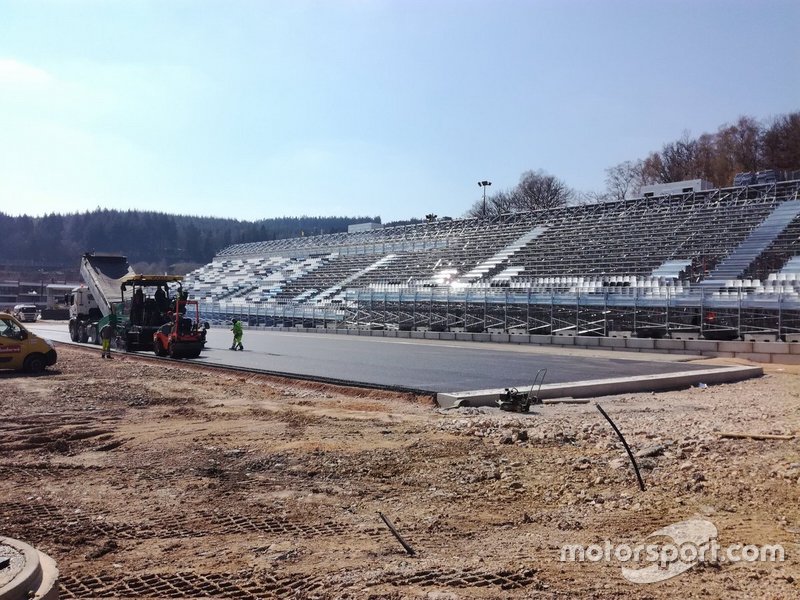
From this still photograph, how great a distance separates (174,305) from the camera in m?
27.7

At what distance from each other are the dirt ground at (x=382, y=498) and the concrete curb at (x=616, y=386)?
3.80 feet

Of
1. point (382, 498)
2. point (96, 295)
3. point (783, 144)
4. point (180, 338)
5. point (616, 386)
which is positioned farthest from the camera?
point (783, 144)

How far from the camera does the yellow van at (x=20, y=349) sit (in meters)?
Answer: 20.3

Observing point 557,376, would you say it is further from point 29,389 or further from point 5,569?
point 5,569

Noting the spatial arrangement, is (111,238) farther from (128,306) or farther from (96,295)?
(128,306)

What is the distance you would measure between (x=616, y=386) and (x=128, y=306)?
20762 millimetres

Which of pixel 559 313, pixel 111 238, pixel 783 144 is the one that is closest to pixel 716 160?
pixel 783 144

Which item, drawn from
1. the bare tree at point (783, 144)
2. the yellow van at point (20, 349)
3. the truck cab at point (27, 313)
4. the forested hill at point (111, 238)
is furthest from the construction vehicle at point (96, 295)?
the forested hill at point (111, 238)

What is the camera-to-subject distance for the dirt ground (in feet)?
17.1

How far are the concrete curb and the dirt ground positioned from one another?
116 centimetres

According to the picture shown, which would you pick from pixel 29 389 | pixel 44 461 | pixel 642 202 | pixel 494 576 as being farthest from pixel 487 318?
pixel 494 576

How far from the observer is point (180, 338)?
25.9 meters

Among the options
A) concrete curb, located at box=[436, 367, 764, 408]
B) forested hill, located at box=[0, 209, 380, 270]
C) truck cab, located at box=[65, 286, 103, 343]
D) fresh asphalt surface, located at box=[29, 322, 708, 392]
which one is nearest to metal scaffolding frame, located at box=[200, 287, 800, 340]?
fresh asphalt surface, located at box=[29, 322, 708, 392]

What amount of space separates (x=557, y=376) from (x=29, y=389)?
12.7m
